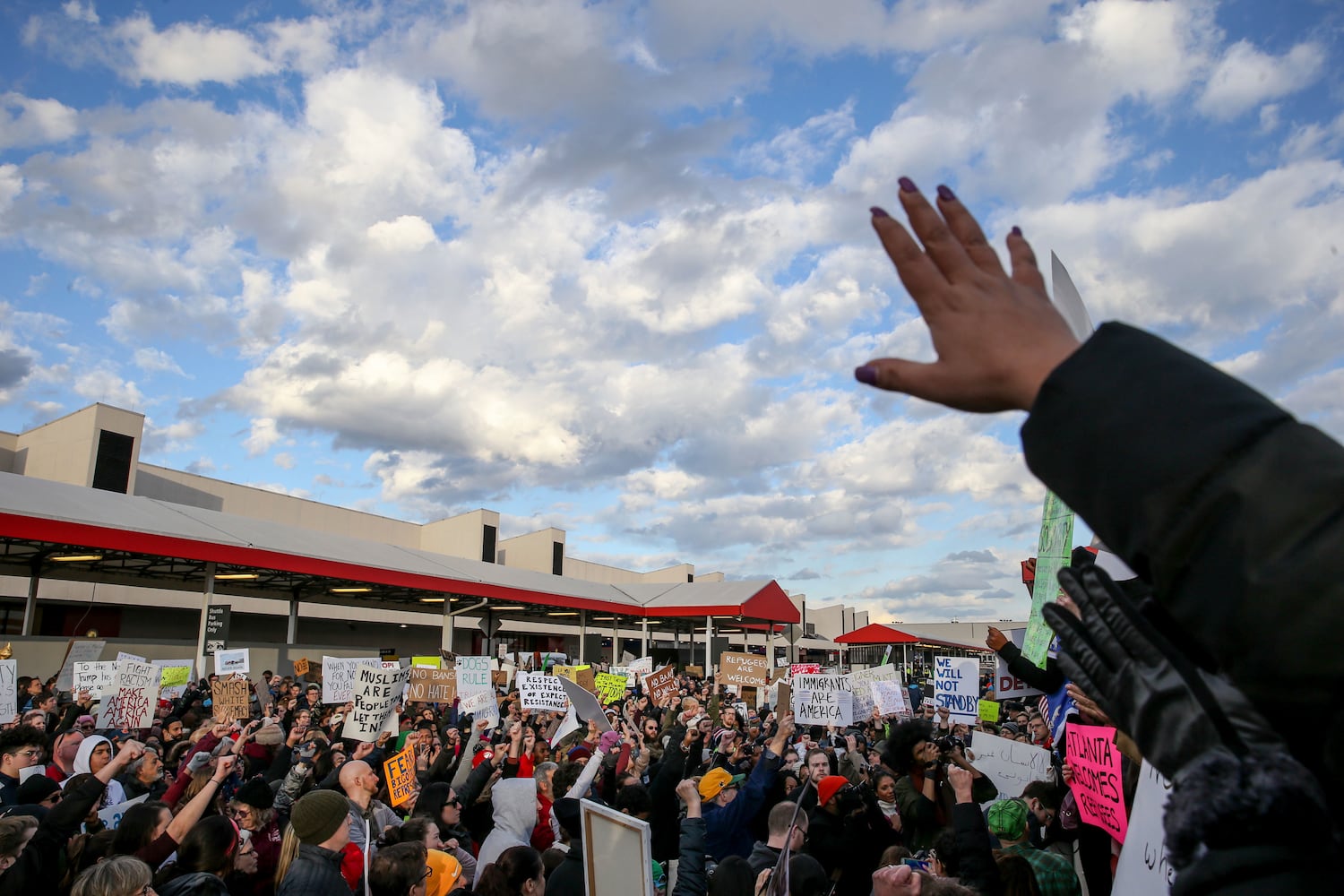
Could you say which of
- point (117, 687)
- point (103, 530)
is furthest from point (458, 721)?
point (103, 530)

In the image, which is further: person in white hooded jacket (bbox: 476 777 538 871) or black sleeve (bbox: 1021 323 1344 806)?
person in white hooded jacket (bbox: 476 777 538 871)

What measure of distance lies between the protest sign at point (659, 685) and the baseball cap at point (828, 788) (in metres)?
9.08

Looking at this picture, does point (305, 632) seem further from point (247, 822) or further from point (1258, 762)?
point (1258, 762)

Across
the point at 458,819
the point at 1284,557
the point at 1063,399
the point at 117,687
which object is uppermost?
the point at 1063,399

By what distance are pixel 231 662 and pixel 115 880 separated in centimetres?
1232

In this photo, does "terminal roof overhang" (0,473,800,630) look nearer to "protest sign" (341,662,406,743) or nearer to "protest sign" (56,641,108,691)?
"protest sign" (56,641,108,691)

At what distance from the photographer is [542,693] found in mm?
13672

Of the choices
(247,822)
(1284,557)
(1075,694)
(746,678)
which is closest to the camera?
(1284,557)

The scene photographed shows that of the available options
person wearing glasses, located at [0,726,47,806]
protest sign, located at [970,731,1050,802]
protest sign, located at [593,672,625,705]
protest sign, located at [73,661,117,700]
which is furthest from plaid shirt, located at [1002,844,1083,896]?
protest sign, located at [73,661,117,700]

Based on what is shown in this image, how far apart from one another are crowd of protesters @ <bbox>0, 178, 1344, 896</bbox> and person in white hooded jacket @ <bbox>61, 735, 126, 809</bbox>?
0.03m

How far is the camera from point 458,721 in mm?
14820

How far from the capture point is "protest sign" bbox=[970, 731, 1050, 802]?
7492 millimetres

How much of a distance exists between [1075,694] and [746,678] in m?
14.3

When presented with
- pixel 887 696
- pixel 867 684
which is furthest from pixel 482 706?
pixel 867 684
